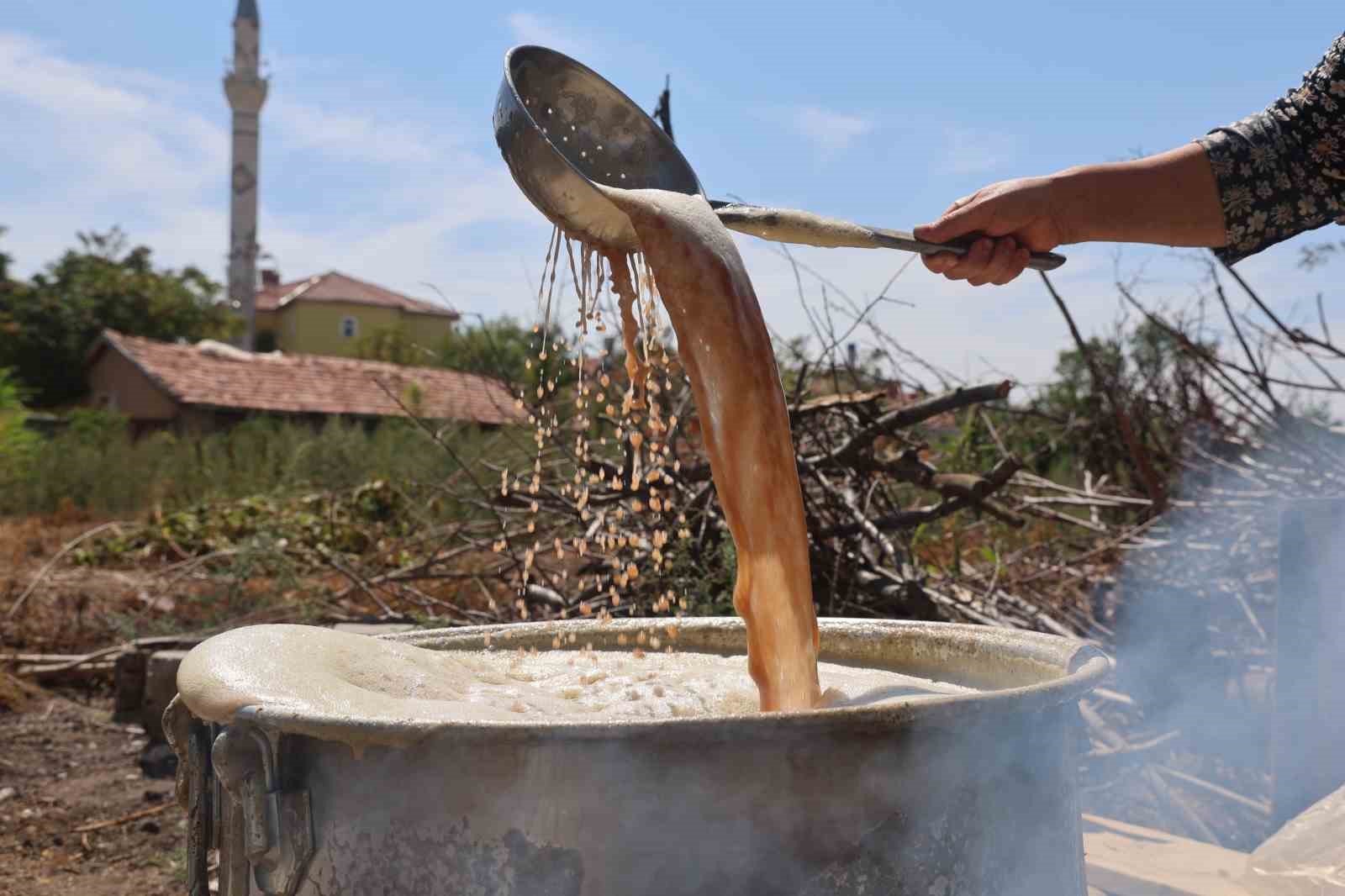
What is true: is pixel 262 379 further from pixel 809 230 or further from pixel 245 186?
pixel 809 230

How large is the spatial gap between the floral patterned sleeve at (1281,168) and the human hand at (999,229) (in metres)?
0.38

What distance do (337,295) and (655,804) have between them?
46.2 m

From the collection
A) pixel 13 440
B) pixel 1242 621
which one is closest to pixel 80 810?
pixel 1242 621

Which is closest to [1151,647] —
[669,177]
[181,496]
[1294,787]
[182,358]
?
[1294,787]

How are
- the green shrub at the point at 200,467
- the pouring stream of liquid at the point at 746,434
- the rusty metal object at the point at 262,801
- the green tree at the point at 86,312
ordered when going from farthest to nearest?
the green tree at the point at 86,312 < the green shrub at the point at 200,467 < the pouring stream of liquid at the point at 746,434 < the rusty metal object at the point at 262,801

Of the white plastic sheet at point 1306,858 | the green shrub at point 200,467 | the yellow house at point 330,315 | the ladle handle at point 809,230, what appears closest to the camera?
the ladle handle at point 809,230

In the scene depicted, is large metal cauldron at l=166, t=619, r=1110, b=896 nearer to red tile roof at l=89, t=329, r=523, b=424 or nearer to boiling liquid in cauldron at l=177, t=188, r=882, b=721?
boiling liquid in cauldron at l=177, t=188, r=882, b=721

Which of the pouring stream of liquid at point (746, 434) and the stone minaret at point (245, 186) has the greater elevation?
the stone minaret at point (245, 186)

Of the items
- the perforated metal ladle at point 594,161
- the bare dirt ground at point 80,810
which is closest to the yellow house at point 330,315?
the bare dirt ground at point 80,810

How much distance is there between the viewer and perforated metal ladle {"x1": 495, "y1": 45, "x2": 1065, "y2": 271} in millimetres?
2145

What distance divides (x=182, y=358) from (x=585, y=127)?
2327 centimetres

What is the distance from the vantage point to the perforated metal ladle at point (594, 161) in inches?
84.4

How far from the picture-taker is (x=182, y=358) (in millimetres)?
23344

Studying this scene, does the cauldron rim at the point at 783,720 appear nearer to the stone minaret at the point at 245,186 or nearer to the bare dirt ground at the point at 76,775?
the bare dirt ground at the point at 76,775
